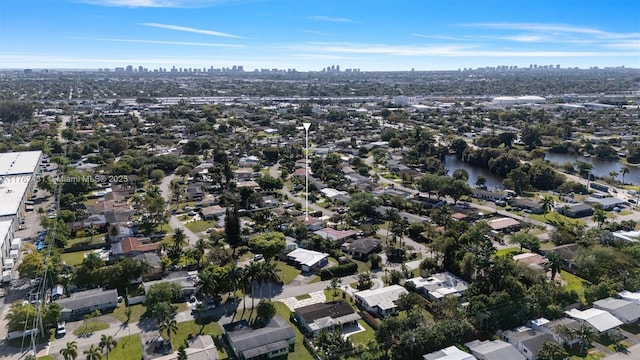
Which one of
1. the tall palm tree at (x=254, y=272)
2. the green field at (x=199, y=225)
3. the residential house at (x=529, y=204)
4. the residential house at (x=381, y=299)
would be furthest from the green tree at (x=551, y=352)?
the green field at (x=199, y=225)

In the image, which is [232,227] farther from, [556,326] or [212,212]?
[556,326]

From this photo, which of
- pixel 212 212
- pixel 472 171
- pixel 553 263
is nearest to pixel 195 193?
pixel 212 212

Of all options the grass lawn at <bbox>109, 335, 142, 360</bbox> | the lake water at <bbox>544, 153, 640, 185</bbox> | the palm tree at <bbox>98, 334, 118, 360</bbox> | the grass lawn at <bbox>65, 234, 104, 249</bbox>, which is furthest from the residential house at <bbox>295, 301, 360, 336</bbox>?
the lake water at <bbox>544, 153, 640, 185</bbox>

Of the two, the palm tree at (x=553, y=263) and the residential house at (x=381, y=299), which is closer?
the residential house at (x=381, y=299)

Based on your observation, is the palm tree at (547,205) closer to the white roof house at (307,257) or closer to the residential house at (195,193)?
the white roof house at (307,257)

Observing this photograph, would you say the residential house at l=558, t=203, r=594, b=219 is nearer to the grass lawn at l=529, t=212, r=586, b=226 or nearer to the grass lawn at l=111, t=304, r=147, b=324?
the grass lawn at l=529, t=212, r=586, b=226
